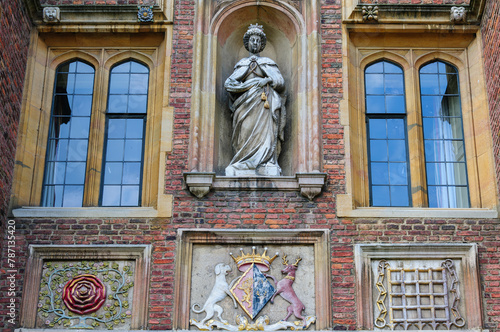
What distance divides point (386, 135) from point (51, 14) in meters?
5.72

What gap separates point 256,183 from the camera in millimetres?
14016

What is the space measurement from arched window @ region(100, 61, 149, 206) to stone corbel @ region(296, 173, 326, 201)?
2.55m

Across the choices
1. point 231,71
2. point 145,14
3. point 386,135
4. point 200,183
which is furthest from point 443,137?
point 145,14

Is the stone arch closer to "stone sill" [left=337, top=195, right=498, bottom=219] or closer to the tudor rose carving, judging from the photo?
"stone sill" [left=337, top=195, right=498, bottom=219]

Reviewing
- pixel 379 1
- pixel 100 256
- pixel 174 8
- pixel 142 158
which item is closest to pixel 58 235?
pixel 100 256

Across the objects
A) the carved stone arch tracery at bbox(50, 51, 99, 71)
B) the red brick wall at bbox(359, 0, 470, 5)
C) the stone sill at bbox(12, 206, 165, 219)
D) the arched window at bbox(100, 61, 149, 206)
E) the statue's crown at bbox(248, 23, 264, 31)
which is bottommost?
the stone sill at bbox(12, 206, 165, 219)

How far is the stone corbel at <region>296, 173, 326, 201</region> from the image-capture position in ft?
45.5

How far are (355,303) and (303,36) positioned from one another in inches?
178

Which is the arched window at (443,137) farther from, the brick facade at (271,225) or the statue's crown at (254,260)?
the statue's crown at (254,260)

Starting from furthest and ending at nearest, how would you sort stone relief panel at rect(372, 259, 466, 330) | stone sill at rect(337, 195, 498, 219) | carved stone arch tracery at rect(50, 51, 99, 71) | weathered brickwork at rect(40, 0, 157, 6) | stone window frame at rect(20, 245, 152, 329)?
carved stone arch tracery at rect(50, 51, 99, 71), weathered brickwork at rect(40, 0, 157, 6), stone sill at rect(337, 195, 498, 219), stone window frame at rect(20, 245, 152, 329), stone relief panel at rect(372, 259, 466, 330)

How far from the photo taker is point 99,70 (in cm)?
1551

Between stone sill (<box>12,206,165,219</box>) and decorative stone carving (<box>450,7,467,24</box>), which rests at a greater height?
decorative stone carving (<box>450,7,467,24</box>)

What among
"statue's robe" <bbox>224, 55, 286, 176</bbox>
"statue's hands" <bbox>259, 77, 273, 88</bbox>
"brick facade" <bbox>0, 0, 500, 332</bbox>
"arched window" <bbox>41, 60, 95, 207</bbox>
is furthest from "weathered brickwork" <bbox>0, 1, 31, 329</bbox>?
"statue's hands" <bbox>259, 77, 273, 88</bbox>

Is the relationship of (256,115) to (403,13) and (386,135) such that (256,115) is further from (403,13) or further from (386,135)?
(403,13)
